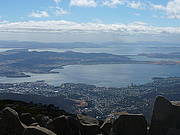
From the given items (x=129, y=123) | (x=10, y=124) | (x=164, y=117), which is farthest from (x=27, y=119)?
(x=164, y=117)

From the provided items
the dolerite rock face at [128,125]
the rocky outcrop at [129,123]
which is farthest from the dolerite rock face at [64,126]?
the dolerite rock face at [128,125]

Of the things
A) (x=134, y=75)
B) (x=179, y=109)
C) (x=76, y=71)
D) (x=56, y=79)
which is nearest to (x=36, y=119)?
(x=179, y=109)

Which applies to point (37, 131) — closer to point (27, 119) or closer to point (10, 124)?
point (10, 124)

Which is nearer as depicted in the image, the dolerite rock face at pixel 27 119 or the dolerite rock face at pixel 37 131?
the dolerite rock face at pixel 37 131

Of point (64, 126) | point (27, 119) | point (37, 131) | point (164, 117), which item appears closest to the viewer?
point (37, 131)

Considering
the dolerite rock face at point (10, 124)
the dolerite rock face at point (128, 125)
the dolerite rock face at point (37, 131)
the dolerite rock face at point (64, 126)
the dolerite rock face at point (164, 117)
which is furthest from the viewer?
the dolerite rock face at point (64, 126)

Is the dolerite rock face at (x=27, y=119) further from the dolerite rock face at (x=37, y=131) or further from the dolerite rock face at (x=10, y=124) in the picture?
the dolerite rock face at (x=37, y=131)

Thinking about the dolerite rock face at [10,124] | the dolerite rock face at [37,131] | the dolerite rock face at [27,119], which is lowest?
the dolerite rock face at [27,119]
